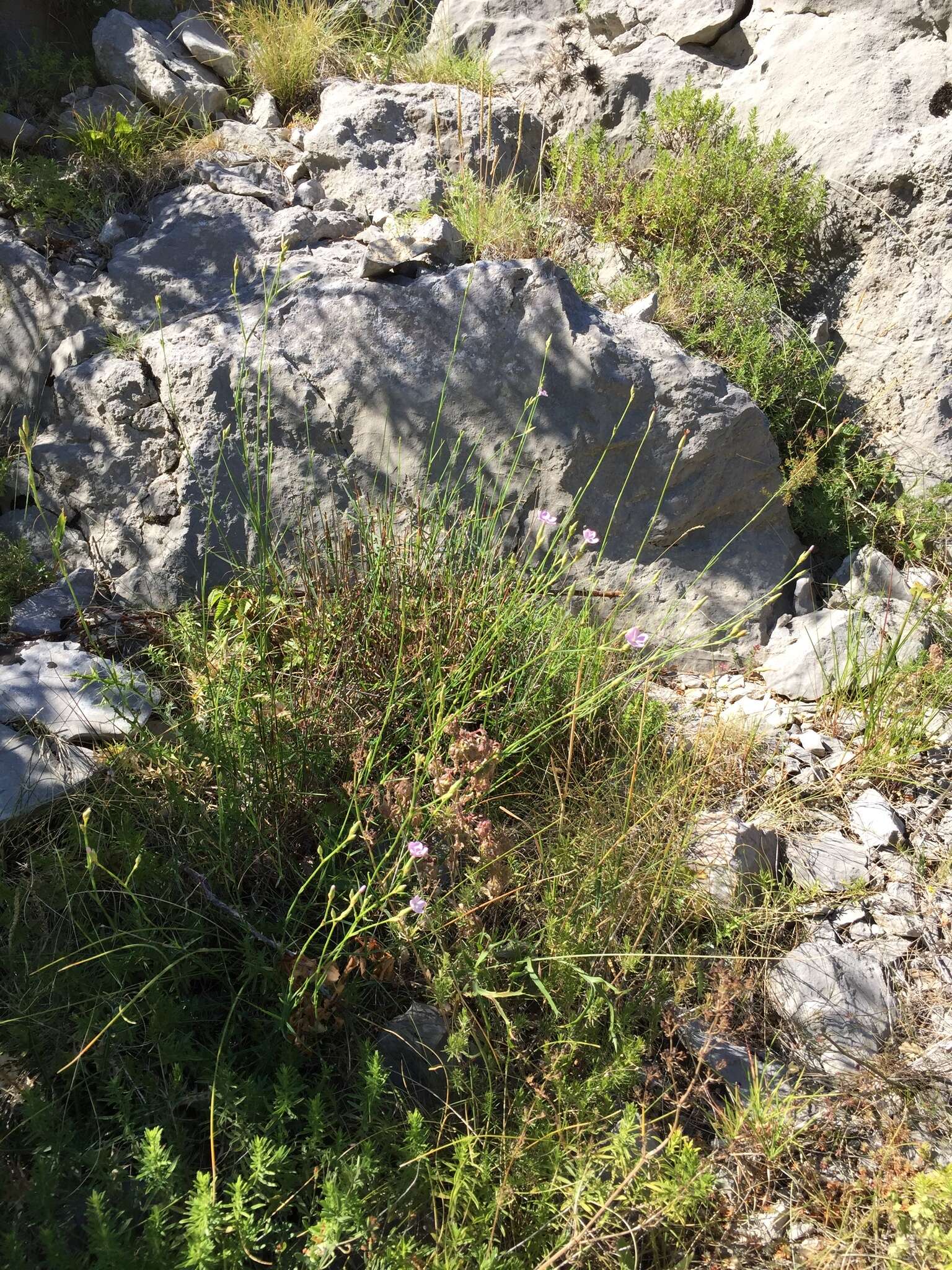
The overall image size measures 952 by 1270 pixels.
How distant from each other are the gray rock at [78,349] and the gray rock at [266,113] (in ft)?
6.72

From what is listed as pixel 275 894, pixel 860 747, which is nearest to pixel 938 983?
pixel 860 747

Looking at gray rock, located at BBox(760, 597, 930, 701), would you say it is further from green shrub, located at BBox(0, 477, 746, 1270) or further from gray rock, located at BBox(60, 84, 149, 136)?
gray rock, located at BBox(60, 84, 149, 136)

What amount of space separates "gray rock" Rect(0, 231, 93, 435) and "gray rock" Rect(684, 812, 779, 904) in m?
3.18

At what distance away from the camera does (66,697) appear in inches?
108

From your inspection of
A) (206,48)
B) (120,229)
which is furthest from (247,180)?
(206,48)

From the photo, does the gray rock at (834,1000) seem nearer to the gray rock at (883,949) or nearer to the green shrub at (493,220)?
the gray rock at (883,949)

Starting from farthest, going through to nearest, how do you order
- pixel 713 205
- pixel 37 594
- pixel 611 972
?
pixel 713 205
pixel 37 594
pixel 611 972

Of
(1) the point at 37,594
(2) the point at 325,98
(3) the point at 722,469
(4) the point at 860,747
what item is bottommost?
(1) the point at 37,594

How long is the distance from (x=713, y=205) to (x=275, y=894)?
3.90 m

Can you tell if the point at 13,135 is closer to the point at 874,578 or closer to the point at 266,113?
the point at 266,113

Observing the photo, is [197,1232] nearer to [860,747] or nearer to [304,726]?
[304,726]

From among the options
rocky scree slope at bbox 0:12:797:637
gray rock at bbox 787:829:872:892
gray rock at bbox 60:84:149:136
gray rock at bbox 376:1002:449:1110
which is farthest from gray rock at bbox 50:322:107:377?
gray rock at bbox 787:829:872:892

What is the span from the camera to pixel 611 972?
89.3 inches

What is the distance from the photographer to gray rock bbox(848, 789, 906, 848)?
283 cm
